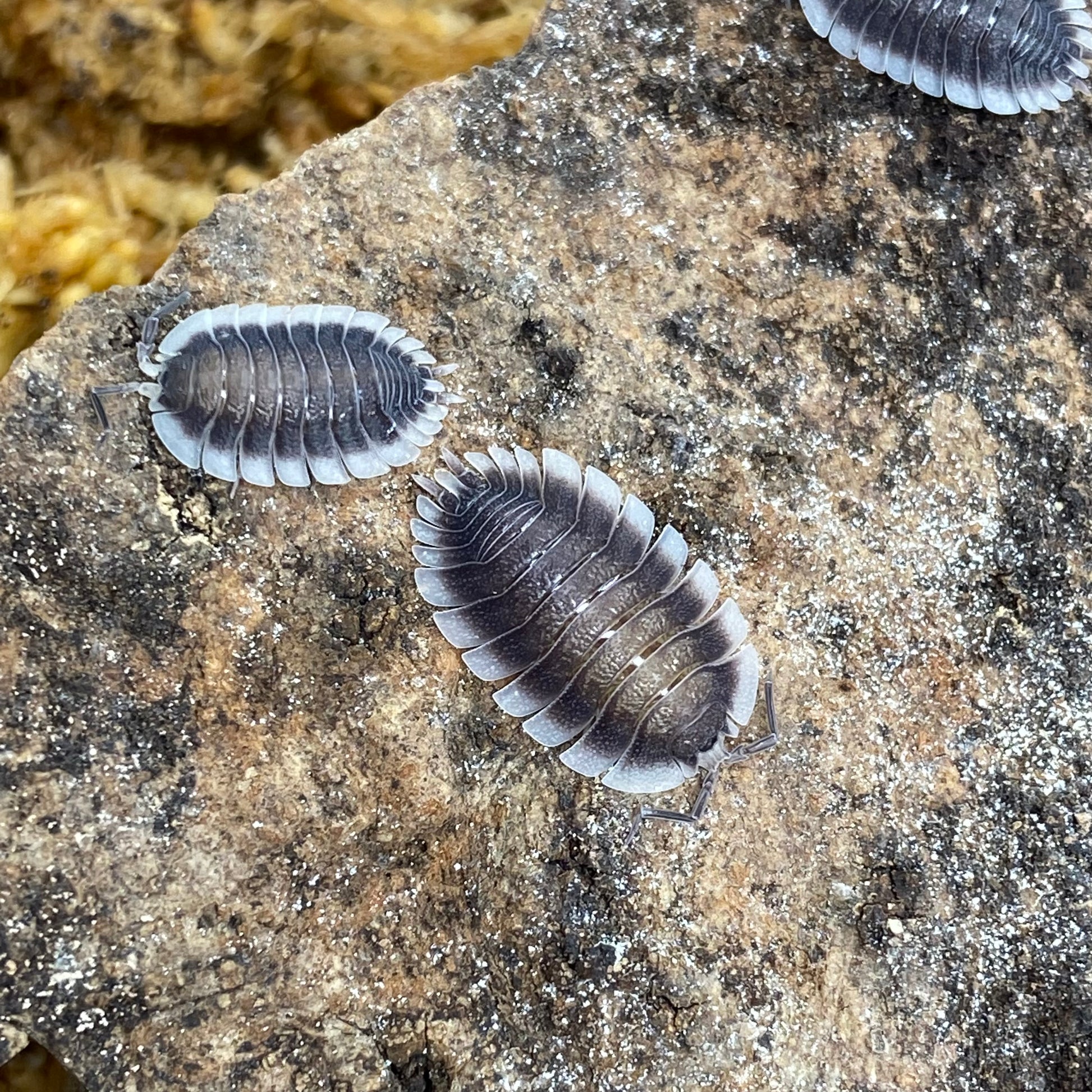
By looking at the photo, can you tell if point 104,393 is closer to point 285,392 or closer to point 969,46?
point 285,392

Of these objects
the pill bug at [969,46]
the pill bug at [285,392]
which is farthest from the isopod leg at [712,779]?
the pill bug at [969,46]

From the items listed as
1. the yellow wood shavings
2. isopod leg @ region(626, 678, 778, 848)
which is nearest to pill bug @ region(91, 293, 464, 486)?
the yellow wood shavings

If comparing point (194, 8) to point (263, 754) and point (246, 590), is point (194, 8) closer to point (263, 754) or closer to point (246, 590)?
point (246, 590)

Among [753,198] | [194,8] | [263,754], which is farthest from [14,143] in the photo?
[753,198]

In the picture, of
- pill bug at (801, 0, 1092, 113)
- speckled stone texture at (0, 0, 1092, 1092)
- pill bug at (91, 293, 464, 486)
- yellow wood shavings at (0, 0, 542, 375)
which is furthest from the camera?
pill bug at (801, 0, 1092, 113)

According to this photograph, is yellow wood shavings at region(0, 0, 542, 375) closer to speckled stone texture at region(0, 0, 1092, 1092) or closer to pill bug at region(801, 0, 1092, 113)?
speckled stone texture at region(0, 0, 1092, 1092)

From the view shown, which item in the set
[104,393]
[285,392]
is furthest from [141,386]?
[285,392]
